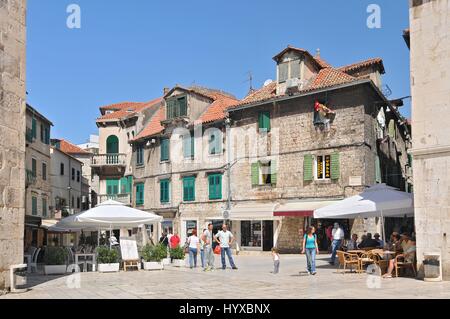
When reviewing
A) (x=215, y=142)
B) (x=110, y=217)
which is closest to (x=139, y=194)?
(x=215, y=142)

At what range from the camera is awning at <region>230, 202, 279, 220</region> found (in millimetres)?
29753

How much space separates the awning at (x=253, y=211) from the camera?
29.8m

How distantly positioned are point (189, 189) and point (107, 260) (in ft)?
60.6

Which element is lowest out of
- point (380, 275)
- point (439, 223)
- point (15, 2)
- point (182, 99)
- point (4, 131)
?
point (380, 275)

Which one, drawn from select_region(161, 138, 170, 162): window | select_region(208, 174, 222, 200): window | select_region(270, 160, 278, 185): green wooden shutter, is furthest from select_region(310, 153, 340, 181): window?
select_region(161, 138, 170, 162): window

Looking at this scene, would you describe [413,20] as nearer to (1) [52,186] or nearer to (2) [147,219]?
(2) [147,219]

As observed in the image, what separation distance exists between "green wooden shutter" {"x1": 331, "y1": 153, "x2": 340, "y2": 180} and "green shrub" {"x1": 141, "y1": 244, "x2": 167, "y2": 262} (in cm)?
1275

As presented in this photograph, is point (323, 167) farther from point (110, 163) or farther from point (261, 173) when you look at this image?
point (110, 163)

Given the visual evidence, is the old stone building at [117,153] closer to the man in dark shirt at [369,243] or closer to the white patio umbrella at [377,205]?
the man in dark shirt at [369,243]

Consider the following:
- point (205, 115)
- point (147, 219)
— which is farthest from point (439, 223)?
point (205, 115)

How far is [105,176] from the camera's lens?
43.8m

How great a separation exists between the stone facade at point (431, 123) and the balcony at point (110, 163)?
32233mm

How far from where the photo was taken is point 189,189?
35.2m

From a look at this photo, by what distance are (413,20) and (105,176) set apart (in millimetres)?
33908
